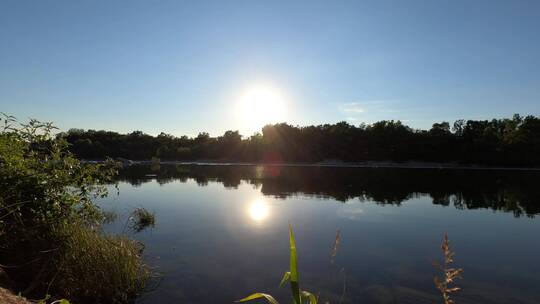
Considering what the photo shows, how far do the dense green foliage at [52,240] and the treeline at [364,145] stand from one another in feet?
504

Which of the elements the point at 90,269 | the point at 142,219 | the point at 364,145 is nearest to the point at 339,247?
the point at 90,269

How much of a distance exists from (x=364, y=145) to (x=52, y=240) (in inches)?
6300

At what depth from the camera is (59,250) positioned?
40.7ft

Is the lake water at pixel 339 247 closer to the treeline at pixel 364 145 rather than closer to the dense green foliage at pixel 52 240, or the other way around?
the dense green foliage at pixel 52 240

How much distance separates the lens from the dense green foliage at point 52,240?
1217cm

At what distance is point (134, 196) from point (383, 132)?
137408mm

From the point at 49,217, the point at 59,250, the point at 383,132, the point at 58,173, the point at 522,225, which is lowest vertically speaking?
the point at 522,225

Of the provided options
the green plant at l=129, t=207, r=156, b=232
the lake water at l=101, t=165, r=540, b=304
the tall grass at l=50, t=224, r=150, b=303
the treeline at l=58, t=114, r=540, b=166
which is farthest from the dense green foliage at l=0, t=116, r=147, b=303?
the treeline at l=58, t=114, r=540, b=166

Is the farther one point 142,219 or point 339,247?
point 142,219

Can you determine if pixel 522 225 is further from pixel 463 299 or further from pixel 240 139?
pixel 240 139

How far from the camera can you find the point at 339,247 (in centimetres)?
2266

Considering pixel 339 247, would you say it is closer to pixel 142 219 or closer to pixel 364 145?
pixel 142 219

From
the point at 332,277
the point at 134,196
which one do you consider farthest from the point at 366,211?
the point at 134,196

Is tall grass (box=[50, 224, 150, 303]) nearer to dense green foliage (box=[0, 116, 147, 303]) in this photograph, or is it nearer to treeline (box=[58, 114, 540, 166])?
dense green foliage (box=[0, 116, 147, 303])
